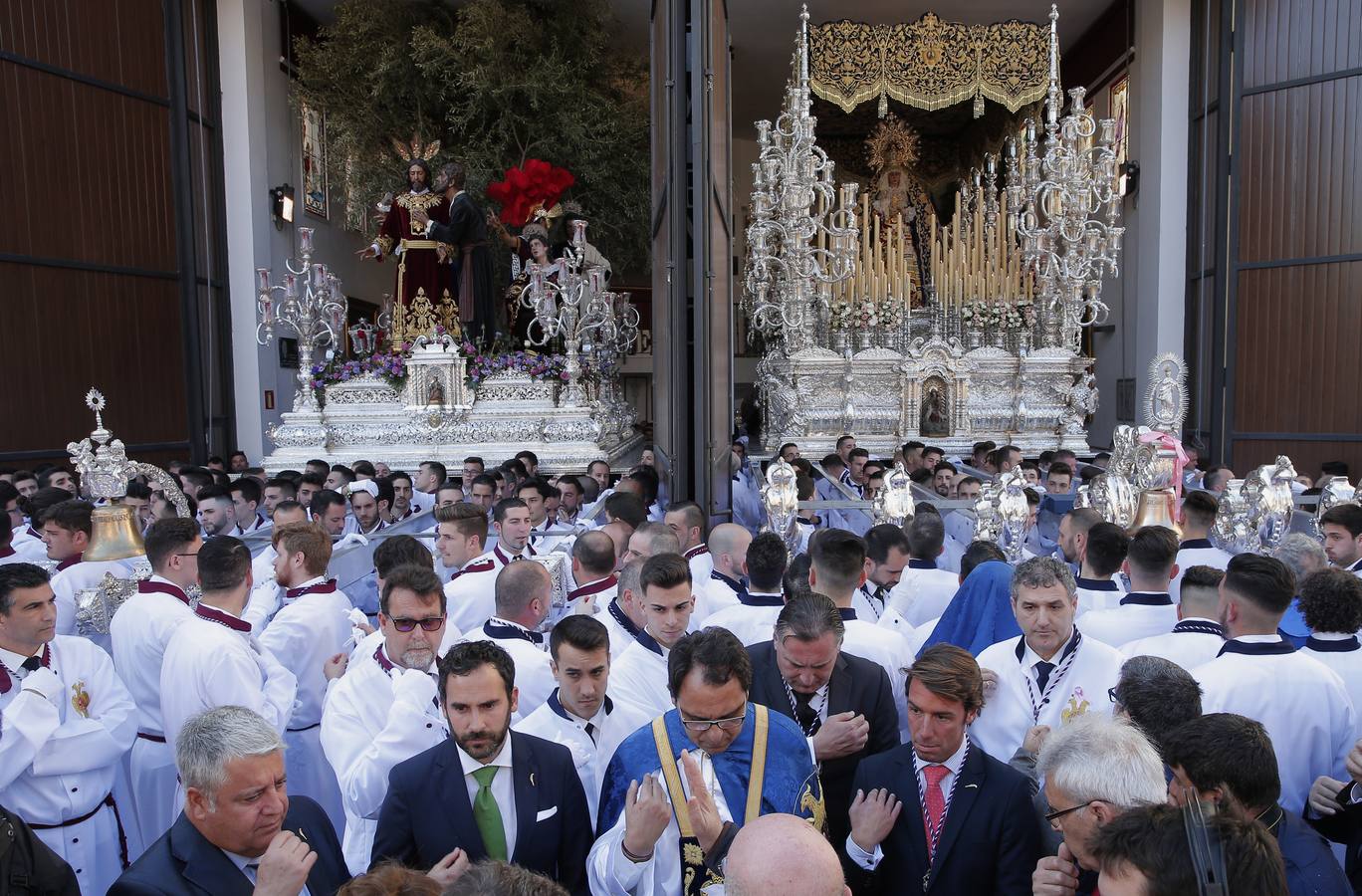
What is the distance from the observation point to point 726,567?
4.59 meters

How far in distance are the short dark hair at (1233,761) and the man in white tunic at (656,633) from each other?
1.65 m

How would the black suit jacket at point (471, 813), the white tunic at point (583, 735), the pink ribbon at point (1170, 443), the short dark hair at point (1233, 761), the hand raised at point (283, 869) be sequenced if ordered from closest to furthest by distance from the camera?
the hand raised at point (283, 869)
the short dark hair at point (1233, 761)
the black suit jacket at point (471, 813)
the white tunic at point (583, 735)
the pink ribbon at point (1170, 443)

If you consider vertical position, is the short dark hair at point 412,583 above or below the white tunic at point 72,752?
above

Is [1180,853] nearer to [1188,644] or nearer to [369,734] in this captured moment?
[1188,644]

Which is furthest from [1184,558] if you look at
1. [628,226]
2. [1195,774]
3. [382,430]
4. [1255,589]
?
[628,226]

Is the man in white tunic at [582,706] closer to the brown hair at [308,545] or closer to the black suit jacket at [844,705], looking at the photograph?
the black suit jacket at [844,705]

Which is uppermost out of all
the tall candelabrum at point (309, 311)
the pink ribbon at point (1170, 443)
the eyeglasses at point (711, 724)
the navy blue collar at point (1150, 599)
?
the tall candelabrum at point (309, 311)

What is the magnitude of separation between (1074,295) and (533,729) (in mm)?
11862

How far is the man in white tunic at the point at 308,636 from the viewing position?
4031 millimetres

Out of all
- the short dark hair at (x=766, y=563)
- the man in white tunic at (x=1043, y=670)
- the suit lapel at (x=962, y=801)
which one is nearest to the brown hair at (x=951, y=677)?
the suit lapel at (x=962, y=801)

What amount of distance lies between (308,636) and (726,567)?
186 centimetres

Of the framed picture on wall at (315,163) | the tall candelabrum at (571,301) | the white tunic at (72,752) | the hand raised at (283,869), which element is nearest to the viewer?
the hand raised at (283,869)

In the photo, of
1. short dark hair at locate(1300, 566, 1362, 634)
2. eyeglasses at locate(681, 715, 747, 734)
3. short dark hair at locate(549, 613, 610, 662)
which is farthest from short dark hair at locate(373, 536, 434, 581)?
short dark hair at locate(1300, 566, 1362, 634)

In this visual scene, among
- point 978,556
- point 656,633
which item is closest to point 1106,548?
point 978,556
